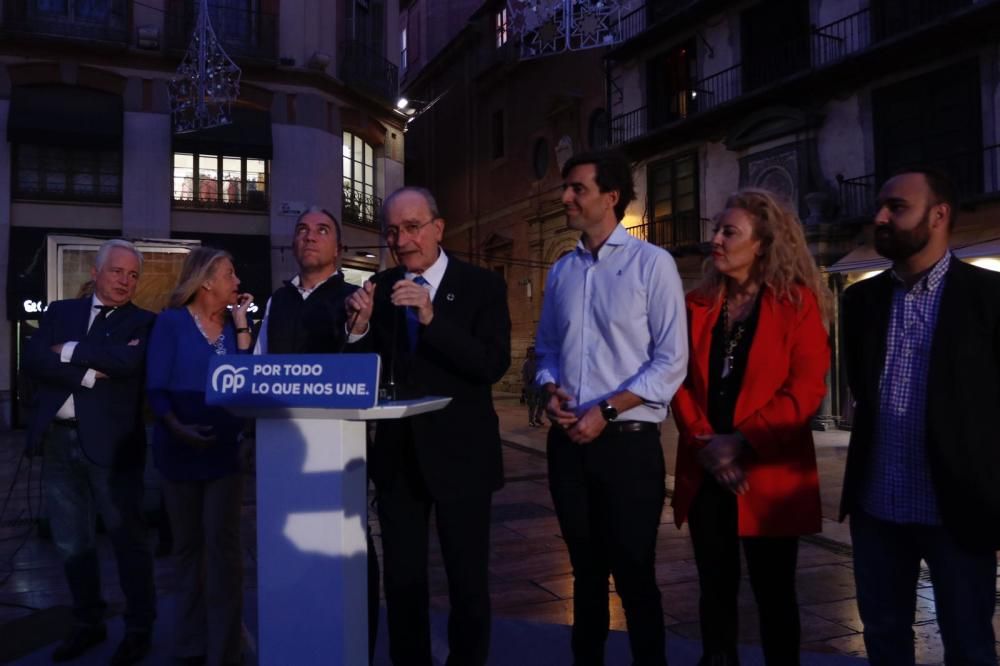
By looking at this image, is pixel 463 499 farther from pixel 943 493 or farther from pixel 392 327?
pixel 943 493

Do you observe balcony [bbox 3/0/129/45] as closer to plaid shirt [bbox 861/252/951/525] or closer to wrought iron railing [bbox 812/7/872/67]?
wrought iron railing [bbox 812/7/872/67]

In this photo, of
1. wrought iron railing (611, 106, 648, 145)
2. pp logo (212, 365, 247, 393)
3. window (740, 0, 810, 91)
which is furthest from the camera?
wrought iron railing (611, 106, 648, 145)

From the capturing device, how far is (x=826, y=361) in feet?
9.49

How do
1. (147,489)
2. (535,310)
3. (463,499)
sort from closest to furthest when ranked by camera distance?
(463,499) < (147,489) < (535,310)

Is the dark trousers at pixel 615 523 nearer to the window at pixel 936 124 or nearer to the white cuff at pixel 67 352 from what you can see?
the white cuff at pixel 67 352

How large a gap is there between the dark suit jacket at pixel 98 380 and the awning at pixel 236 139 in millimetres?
15572

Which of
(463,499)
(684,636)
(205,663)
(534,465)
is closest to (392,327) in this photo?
(463,499)

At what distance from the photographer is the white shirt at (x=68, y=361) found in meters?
3.66

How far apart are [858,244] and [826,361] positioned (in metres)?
13.5

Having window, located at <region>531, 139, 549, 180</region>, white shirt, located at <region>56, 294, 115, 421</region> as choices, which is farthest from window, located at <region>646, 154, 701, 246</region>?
white shirt, located at <region>56, 294, 115, 421</region>

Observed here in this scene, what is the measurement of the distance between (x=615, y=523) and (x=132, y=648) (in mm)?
2292

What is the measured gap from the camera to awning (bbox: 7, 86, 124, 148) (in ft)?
56.3

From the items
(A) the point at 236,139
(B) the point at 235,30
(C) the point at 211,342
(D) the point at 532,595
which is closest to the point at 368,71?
(B) the point at 235,30

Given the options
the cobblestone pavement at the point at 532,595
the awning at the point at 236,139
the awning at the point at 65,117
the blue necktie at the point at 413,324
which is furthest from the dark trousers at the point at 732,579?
the awning at the point at 65,117
